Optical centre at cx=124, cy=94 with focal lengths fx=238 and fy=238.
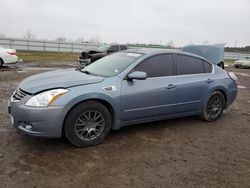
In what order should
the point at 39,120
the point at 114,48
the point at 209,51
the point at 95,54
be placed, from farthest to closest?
the point at 114,48 < the point at 95,54 < the point at 209,51 < the point at 39,120

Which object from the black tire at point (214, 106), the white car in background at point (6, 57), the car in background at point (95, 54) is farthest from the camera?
the car in background at point (95, 54)

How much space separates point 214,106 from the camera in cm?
518

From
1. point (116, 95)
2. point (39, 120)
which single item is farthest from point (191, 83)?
point (39, 120)

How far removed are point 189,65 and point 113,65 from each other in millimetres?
1583

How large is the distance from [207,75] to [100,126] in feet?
8.59

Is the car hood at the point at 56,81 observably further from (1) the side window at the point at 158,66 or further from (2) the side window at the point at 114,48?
(2) the side window at the point at 114,48

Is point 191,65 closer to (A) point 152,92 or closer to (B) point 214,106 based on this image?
(B) point 214,106

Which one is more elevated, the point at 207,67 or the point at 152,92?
the point at 207,67

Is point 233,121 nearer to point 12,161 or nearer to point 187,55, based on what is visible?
point 187,55

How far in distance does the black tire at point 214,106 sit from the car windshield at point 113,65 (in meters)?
1.91

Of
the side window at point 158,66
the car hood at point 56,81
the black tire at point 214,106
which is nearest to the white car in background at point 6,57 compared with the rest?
the car hood at point 56,81

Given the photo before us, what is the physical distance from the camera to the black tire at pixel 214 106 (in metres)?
5.06

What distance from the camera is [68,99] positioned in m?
3.34

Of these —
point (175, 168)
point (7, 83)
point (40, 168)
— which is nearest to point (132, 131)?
point (175, 168)
